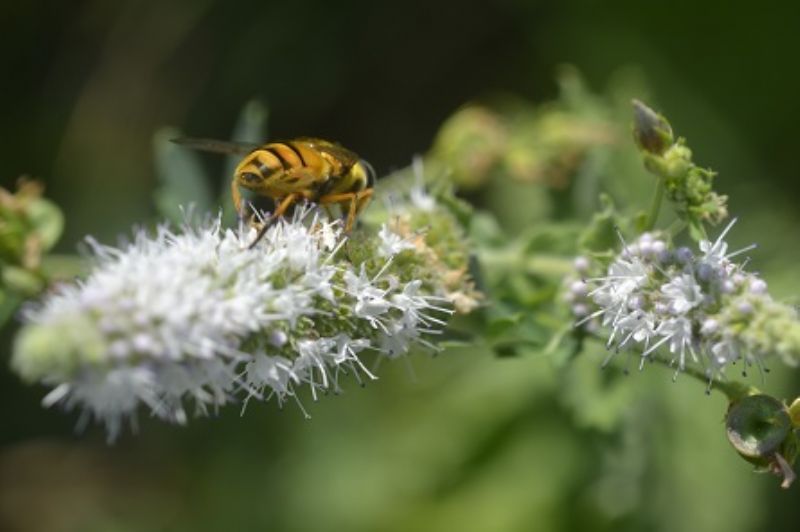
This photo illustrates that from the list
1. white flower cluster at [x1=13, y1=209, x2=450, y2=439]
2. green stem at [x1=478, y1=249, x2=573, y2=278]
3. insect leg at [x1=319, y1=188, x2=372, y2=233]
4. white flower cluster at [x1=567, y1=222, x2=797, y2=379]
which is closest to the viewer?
white flower cluster at [x1=13, y1=209, x2=450, y2=439]

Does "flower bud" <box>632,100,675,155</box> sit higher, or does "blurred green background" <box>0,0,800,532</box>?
"flower bud" <box>632,100,675,155</box>

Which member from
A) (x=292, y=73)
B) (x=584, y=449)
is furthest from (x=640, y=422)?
(x=292, y=73)

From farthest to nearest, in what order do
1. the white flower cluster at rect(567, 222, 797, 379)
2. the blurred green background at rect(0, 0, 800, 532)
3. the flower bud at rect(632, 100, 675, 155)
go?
the blurred green background at rect(0, 0, 800, 532) → the flower bud at rect(632, 100, 675, 155) → the white flower cluster at rect(567, 222, 797, 379)

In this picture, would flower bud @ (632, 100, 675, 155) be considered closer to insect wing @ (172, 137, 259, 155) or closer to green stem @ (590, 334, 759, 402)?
green stem @ (590, 334, 759, 402)

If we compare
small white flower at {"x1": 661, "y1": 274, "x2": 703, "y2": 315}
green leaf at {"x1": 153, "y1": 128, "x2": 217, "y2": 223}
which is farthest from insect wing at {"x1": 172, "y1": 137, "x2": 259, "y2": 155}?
small white flower at {"x1": 661, "y1": 274, "x2": 703, "y2": 315}

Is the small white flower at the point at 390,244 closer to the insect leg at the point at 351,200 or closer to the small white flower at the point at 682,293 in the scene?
the insect leg at the point at 351,200

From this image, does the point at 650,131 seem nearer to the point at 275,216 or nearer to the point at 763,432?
the point at 763,432

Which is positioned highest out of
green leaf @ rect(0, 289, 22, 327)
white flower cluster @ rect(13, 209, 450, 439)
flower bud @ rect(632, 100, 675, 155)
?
flower bud @ rect(632, 100, 675, 155)

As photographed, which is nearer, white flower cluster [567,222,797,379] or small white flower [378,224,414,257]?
white flower cluster [567,222,797,379]
